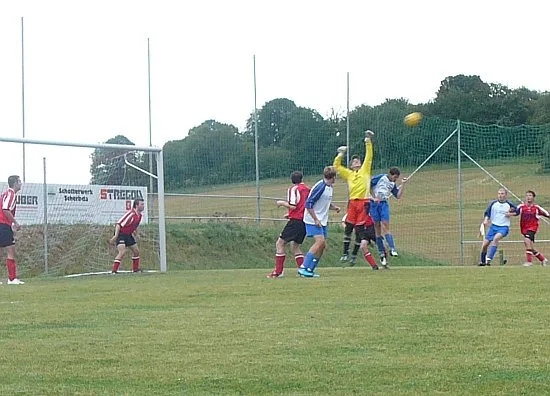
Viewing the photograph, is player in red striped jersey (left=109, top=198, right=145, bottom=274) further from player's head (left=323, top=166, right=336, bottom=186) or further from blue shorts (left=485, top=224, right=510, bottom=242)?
blue shorts (left=485, top=224, right=510, bottom=242)

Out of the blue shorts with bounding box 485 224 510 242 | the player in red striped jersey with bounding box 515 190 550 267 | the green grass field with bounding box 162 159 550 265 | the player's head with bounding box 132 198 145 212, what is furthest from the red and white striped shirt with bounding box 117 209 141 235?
the player in red striped jersey with bounding box 515 190 550 267

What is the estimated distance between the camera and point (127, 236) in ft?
69.8

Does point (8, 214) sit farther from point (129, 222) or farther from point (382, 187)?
point (382, 187)

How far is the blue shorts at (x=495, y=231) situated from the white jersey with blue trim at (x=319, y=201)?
297 inches

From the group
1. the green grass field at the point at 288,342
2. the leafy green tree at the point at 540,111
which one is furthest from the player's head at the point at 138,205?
the leafy green tree at the point at 540,111

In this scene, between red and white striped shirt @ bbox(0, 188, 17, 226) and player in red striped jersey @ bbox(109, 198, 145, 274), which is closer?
red and white striped shirt @ bbox(0, 188, 17, 226)

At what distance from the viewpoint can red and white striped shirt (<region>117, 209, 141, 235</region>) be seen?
21.3 m

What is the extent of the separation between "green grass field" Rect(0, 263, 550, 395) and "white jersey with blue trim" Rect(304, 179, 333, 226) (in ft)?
12.4

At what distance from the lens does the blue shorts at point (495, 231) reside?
74.6 ft

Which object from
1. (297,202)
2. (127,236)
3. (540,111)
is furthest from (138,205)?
(540,111)

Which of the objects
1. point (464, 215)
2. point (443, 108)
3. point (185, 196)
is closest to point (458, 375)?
point (185, 196)

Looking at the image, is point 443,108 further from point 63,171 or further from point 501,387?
point 501,387

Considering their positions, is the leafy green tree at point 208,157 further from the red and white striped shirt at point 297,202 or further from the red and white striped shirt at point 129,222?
the red and white striped shirt at point 297,202

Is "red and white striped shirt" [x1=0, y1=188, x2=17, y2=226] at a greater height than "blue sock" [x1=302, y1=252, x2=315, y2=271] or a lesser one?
greater
